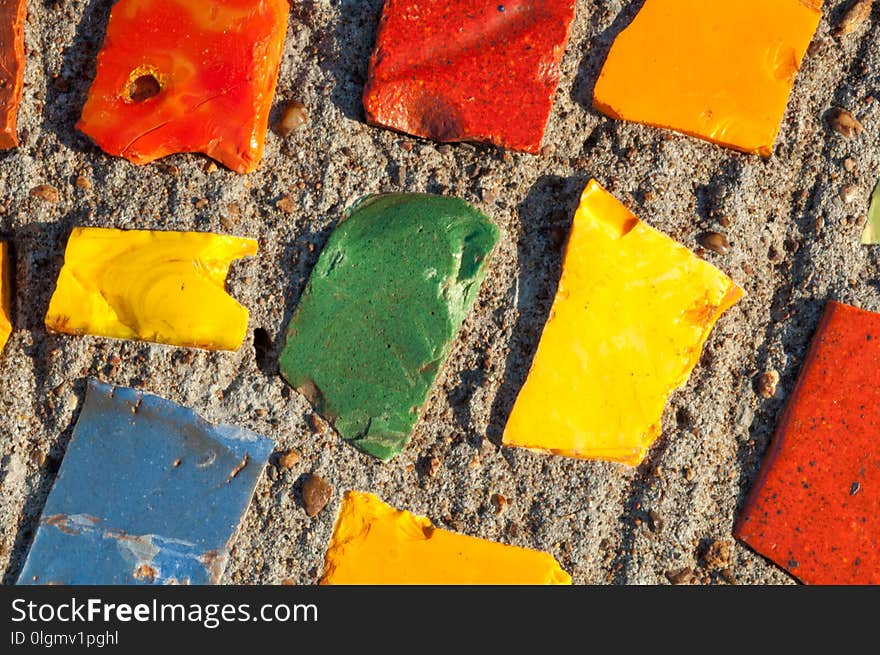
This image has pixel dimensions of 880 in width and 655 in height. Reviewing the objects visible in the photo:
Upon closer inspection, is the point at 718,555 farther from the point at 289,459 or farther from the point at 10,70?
the point at 10,70

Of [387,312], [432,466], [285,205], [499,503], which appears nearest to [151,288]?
[285,205]

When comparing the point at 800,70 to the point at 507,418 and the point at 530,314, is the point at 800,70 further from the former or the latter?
the point at 507,418

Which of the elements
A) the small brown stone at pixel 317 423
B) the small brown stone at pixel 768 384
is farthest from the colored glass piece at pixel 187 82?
the small brown stone at pixel 768 384

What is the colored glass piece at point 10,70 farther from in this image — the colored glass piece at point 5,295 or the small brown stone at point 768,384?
the small brown stone at point 768,384

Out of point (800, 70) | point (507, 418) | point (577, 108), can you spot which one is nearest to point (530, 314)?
point (507, 418)

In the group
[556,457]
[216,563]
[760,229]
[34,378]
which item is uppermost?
[760,229]

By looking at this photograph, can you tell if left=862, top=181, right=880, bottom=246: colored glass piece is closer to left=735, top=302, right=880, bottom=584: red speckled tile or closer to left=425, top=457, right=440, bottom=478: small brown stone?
left=735, top=302, right=880, bottom=584: red speckled tile

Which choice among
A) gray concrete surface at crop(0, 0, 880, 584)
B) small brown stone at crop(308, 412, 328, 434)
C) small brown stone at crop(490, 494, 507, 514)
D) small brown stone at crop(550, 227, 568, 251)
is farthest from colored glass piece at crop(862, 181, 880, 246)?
small brown stone at crop(308, 412, 328, 434)
